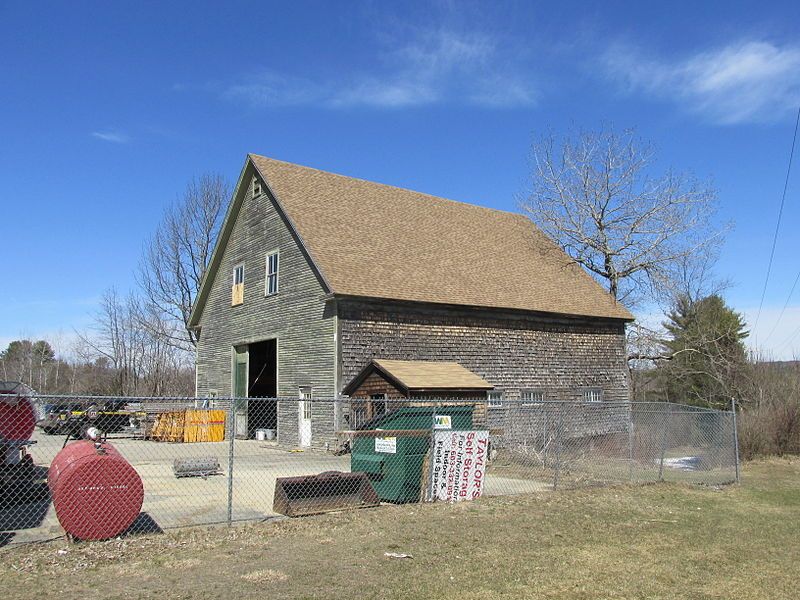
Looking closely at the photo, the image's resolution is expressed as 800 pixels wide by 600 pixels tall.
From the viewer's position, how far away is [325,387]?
66.2ft

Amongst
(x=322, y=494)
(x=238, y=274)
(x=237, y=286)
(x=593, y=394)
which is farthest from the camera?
(x=593, y=394)

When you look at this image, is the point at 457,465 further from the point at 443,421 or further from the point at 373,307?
the point at 373,307

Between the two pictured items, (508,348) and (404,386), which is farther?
(508,348)

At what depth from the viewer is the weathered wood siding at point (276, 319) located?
2048cm

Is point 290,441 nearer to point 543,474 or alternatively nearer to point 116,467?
point 543,474

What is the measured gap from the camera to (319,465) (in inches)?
622

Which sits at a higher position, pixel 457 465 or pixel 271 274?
pixel 271 274

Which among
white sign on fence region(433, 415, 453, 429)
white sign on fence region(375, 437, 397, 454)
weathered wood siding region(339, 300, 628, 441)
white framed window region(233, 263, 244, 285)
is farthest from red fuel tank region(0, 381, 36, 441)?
white framed window region(233, 263, 244, 285)

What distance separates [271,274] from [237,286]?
2.81m

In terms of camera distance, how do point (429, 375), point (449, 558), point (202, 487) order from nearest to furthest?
point (449, 558), point (202, 487), point (429, 375)

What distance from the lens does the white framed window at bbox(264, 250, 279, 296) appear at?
23.2 meters

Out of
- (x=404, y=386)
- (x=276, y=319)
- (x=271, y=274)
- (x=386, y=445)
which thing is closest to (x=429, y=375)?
(x=404, y=386)

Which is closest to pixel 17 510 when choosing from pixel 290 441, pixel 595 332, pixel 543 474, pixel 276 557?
pixel 276 557

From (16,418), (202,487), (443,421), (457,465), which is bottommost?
(202,487)
